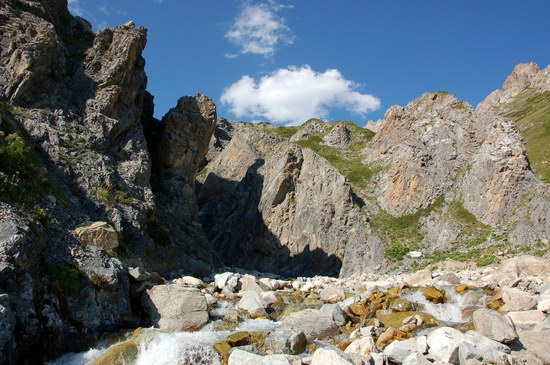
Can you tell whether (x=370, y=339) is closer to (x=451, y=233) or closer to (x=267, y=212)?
(x=451, y=233)

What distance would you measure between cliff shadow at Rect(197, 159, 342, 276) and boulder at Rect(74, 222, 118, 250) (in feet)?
62.6

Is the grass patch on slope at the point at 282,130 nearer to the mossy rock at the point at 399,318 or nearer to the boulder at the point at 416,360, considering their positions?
the mossy rock at the point at 399,318

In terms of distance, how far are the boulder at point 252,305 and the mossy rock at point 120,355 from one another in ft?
22.6

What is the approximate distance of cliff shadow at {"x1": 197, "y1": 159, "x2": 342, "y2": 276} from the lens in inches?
1823

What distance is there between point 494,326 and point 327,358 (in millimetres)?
6775

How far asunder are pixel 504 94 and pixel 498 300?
182 metres

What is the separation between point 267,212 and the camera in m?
53.4

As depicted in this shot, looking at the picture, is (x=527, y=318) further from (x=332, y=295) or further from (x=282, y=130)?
(x=282, y=130)

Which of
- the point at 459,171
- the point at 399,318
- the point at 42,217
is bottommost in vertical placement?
the point at 399,318

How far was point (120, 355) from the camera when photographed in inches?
594

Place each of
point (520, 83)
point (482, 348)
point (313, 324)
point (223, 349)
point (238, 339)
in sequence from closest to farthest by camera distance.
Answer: point (482, 348) < point (223, 349) < point (238, 339) < point (313, 324) < point (520, 83)

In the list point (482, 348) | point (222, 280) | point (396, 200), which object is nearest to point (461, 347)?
point (482, 348)

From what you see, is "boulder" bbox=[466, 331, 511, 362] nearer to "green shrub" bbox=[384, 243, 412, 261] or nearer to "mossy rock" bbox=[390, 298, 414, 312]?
"mossy rock" bbox=[390, 298, 414, 312]

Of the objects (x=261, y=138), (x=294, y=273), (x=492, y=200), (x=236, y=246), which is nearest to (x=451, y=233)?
(x=492, y=200)
